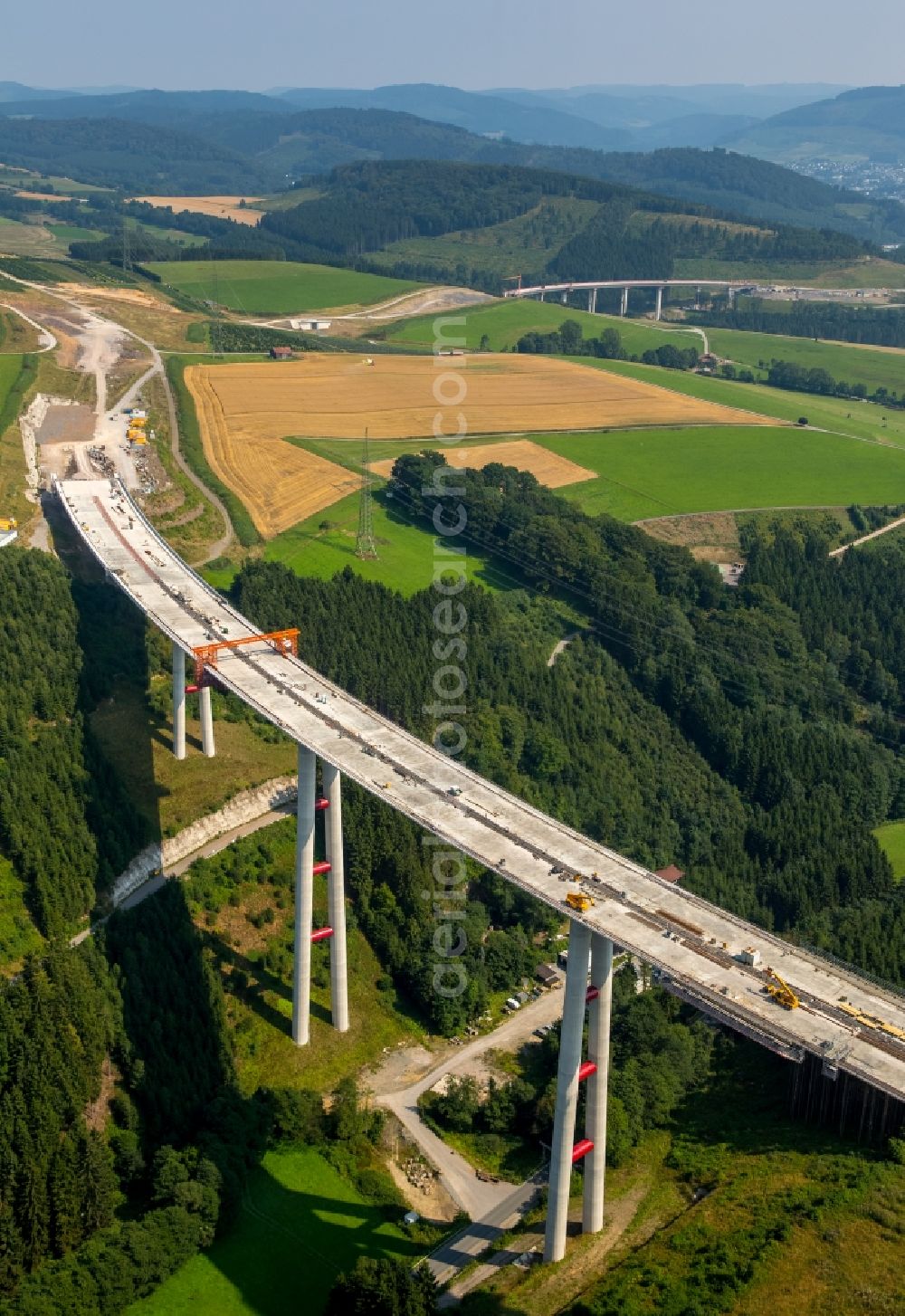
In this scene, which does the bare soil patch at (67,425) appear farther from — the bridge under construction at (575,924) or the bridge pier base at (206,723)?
the bridge under construction at (575,924)

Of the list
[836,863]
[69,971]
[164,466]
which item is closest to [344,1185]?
[69,971]

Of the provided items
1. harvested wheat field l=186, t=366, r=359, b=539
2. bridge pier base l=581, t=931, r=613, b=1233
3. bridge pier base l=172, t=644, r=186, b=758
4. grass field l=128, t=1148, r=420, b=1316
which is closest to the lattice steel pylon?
harvested wheat field l=186, t=366, r=359, b=539

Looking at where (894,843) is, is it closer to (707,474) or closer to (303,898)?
(303,898)

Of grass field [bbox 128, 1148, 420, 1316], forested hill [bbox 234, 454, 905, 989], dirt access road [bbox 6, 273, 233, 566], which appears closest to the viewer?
grass field [bbox 128, 1148, 420, 1316]

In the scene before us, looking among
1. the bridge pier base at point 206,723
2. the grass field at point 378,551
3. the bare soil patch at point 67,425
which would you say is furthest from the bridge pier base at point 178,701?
the bare soil patch at point 67,425

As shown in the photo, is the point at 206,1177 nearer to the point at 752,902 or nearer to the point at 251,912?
the point at 251,912

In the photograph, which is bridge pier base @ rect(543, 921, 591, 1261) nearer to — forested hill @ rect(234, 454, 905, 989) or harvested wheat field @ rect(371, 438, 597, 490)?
forested hill @ rect(234, 454, 905, 989)

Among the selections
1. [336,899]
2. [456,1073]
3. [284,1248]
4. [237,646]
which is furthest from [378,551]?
[284,1248]
